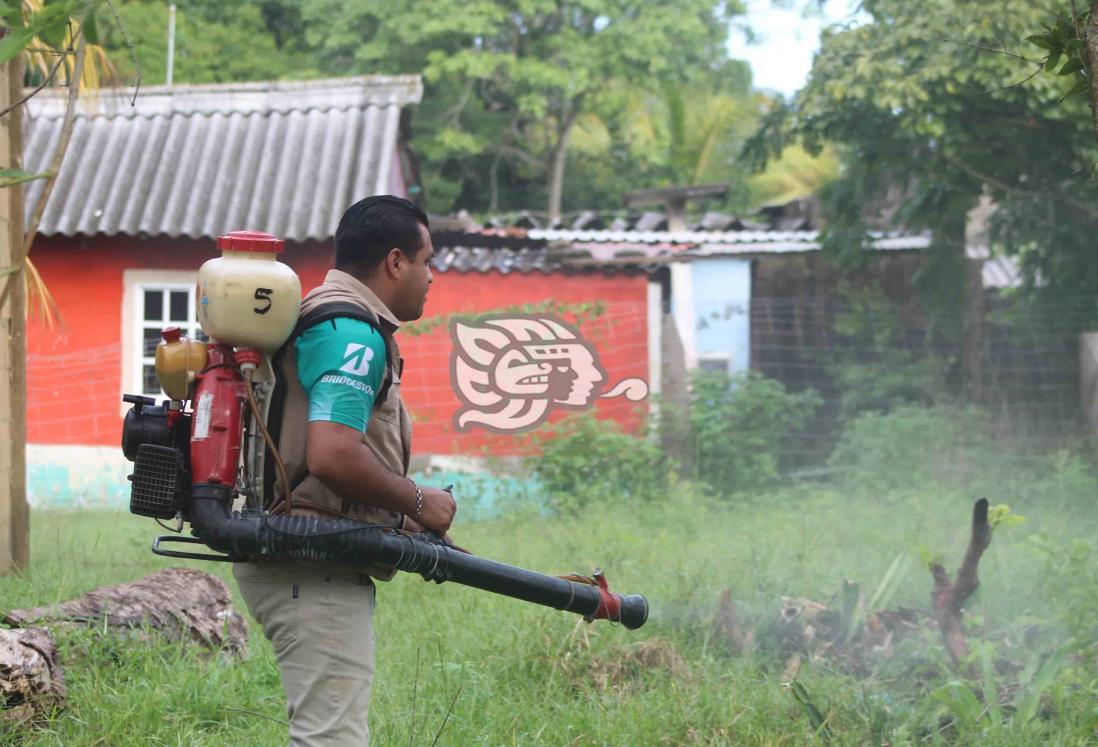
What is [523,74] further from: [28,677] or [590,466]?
[28,677]

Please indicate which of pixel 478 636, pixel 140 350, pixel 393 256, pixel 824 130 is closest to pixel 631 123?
pixel 824 130

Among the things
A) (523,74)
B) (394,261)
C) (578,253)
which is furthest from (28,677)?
(523,74)

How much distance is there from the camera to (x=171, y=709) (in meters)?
4.29

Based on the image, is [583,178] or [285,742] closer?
[285,742]

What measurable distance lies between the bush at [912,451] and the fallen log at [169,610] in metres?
5.82

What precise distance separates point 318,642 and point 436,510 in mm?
405

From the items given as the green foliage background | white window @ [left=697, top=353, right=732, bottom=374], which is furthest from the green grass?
the green foliage background

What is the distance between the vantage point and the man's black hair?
2.96 m

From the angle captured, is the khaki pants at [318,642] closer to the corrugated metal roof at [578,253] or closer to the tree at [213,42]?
the corrugated metal roof at [578,253]

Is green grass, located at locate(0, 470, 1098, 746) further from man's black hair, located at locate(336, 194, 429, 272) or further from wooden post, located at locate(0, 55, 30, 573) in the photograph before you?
man's black hair, located at locate(336, 194, 429, 272)

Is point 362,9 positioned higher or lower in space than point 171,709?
higher

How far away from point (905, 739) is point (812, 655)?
917 millimetres

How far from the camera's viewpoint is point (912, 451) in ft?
32.7

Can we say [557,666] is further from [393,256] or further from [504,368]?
[393,256]
